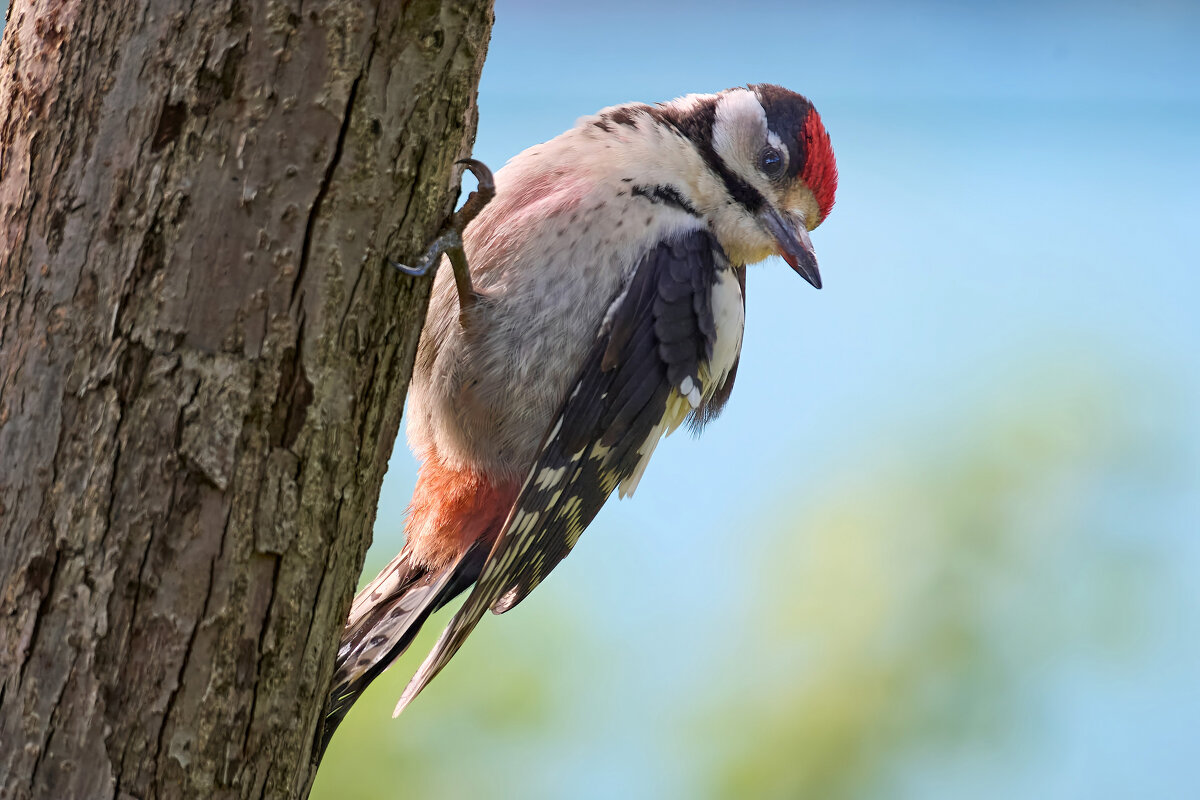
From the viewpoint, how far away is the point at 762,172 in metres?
1.85

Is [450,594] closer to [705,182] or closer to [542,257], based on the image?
[542,257]

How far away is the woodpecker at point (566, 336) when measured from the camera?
5.34 feet

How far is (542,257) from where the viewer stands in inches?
64.4

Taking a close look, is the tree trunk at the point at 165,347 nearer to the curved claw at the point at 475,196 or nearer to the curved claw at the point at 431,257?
the curved claw at the point at 431,257

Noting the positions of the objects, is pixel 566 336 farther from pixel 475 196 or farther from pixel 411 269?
pixel 411 269

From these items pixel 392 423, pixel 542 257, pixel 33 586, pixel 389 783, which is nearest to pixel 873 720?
pixel 389 783

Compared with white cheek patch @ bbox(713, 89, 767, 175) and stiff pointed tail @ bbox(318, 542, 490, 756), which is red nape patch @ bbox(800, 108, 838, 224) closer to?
white cheek patch @ bbox(713, 89, 767, 175)

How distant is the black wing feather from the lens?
5.22 feet

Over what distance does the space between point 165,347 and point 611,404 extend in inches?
30.5

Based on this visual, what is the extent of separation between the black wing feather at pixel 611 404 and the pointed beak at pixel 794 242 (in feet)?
0.46

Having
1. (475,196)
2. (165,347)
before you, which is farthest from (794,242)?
(165,347)

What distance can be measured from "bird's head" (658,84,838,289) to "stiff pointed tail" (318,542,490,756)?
739 mm

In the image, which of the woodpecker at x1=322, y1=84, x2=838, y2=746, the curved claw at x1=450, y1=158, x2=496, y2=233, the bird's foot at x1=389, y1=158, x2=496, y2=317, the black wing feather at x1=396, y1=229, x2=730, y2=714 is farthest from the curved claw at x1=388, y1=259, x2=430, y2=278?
the black wing feather at x1=396, y1=229, x2=730, y2=714

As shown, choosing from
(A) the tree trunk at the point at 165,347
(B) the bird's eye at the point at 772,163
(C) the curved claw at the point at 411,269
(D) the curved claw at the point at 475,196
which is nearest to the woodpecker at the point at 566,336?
(B) the bird's eye at the point at 772,163
